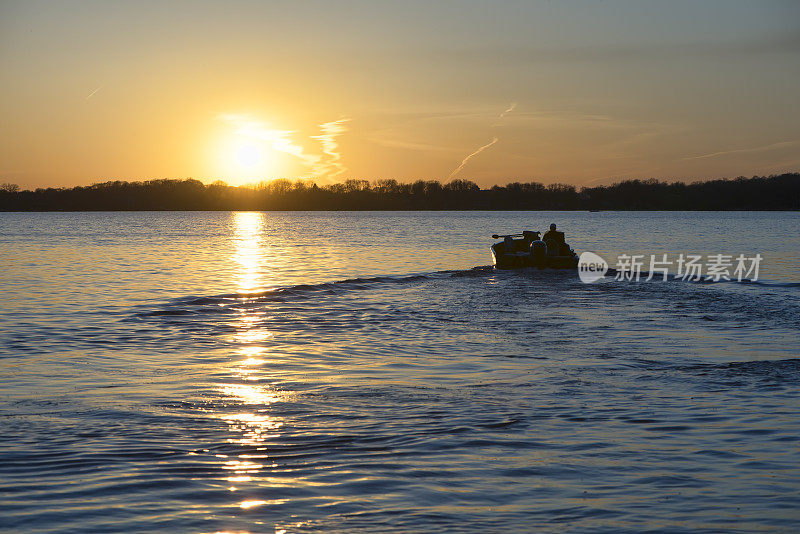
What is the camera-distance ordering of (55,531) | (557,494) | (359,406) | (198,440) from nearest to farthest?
(55,531)
(557,494)
(198,440)
(359,406)

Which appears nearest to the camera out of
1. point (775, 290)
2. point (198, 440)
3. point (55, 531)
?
point (55, 531)

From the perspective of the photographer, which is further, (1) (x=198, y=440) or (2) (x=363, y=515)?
(1) (x=198, y=440)

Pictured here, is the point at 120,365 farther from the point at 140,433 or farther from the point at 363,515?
the point at 363,515

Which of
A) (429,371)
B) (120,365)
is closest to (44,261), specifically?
(120,365)

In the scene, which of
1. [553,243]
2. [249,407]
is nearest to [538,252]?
[553,243]

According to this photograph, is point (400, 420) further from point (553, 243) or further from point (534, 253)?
point (553, 243)

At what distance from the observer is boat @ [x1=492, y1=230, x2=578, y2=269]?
148 ft

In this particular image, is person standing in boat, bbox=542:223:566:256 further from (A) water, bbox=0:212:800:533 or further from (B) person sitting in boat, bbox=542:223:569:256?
(A) water, bbox=0:212:800:533

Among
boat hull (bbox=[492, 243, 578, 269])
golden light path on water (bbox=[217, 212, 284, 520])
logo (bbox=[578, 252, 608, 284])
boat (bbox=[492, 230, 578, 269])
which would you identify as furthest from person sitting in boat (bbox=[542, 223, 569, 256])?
golden light path on water (bbox=[217, 212, 284, 520])

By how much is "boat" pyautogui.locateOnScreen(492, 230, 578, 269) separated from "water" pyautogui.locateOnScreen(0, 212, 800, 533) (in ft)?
53.3

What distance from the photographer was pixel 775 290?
123 feet

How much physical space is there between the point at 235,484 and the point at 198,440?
2.03 meters

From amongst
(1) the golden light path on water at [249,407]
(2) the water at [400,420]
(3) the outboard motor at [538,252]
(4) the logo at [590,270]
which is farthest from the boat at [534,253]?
(1) the golden light path on water at [249,407]

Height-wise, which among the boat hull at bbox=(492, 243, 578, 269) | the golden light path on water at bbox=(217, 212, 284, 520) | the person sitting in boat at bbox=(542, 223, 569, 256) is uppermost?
the person sitting in boat at bbox=(542, 223, 569, 256)
